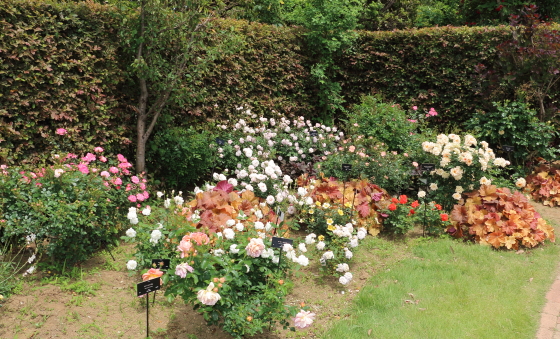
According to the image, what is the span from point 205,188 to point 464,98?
563 cm

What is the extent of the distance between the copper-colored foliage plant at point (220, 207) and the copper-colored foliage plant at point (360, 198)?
918 millimetres

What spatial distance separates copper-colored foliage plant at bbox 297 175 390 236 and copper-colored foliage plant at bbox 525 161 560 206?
2.92m

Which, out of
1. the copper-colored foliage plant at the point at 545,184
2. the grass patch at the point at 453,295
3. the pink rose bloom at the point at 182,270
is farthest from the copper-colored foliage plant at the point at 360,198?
the copper-colored foliage plant at the point at 545,184

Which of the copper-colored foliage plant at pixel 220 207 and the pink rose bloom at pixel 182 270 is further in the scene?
the copper-colored foliage plant at pixel 220 207

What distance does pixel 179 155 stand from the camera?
583 centimetres

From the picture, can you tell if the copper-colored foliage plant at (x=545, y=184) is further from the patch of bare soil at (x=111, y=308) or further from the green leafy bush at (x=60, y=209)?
the green leafy bush at (x=60, y=209)

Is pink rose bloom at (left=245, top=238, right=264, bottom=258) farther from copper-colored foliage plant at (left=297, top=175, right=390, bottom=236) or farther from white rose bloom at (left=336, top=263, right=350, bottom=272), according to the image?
copper-colored foliage plant at (left=297, top=175, right=390, bottom=236)

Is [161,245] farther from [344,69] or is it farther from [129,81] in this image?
[344,69]

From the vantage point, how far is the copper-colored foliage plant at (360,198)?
518cm

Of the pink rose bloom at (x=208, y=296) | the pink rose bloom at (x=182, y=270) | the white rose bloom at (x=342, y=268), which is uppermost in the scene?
the pink rose bloom at (x=182, y=270)

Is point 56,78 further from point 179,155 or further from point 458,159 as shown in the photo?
point 458,159

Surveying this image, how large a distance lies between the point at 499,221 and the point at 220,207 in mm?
3218

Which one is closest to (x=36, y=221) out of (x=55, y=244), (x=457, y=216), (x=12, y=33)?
(x=55, y=244)

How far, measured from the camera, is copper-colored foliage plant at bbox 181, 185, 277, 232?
4.10m
